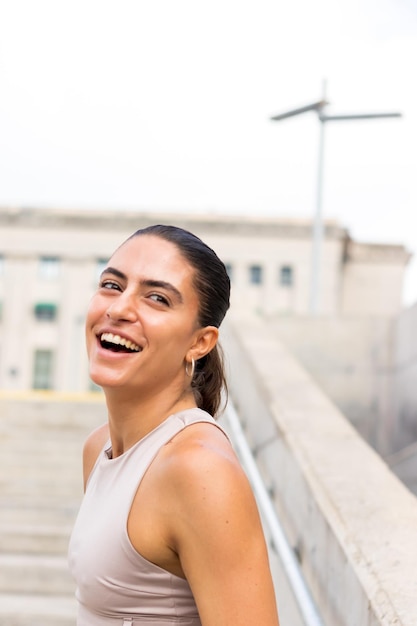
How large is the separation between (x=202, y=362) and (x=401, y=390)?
5868 millimetres

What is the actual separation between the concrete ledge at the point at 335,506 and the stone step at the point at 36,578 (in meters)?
1.58

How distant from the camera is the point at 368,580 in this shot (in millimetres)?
2342

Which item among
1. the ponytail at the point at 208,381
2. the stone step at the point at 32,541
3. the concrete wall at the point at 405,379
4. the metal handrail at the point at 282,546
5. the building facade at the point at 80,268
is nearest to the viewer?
the ponytail at the point at 208,381

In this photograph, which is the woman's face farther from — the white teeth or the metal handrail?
the metal handrail

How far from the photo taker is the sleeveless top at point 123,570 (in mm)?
1537

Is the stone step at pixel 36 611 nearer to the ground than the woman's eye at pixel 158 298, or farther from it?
nearer to the ground

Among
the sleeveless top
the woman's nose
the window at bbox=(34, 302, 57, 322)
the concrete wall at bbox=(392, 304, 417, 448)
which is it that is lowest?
the window at bbox=(34, 302, 57, 322)

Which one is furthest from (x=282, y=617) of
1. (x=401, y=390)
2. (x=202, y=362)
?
(x=401, y=390)

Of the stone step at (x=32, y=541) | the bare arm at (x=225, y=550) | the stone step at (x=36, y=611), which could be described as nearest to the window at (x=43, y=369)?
the stone step at (x=32, y=541)

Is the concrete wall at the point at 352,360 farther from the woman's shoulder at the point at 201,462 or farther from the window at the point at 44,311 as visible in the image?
the window at the point at 44,311

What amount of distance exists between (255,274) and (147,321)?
1722 inches

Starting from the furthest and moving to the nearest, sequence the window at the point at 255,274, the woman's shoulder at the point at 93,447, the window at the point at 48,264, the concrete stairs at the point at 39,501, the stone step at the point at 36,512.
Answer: the window at the point at 48,264
the window at the point at 255,274
the stone step at the point at 36,512
the concrete stairs at the point at 39,501
the woman's shoulder at the point at 93,447

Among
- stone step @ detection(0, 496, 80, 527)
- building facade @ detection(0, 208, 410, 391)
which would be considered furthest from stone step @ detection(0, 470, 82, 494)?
building facade @ detection(0, 208, 410, 391)

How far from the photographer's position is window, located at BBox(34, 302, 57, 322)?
44781mm
